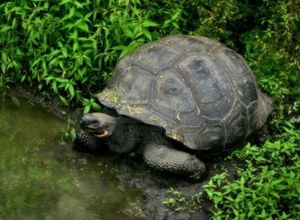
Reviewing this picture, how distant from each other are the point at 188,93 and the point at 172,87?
166 mm

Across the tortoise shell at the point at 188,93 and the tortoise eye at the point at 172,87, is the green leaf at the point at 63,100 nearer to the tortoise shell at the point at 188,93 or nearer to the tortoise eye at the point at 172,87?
the tortoise shell at the point at 188,93

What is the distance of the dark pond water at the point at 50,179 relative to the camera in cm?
557

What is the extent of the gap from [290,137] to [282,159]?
0.39 m

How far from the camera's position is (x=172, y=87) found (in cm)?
597

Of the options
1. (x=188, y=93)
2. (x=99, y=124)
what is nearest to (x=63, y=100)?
(x=99, y=124)

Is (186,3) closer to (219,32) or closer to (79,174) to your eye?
(219,32)

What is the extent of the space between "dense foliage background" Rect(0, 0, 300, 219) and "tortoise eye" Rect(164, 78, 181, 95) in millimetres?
988

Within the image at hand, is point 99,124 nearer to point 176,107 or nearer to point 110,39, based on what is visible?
point 176,107

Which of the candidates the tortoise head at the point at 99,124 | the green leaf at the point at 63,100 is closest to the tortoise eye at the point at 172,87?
the tortoise head at the point at 99,124

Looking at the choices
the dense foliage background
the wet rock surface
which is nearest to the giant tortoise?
the wet rock surface

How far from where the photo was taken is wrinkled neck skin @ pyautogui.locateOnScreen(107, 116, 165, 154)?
602 centimetres

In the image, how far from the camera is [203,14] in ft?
23.9

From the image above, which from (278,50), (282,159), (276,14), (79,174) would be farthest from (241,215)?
(276,14)

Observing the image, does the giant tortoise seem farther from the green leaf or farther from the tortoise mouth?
the green leaf
